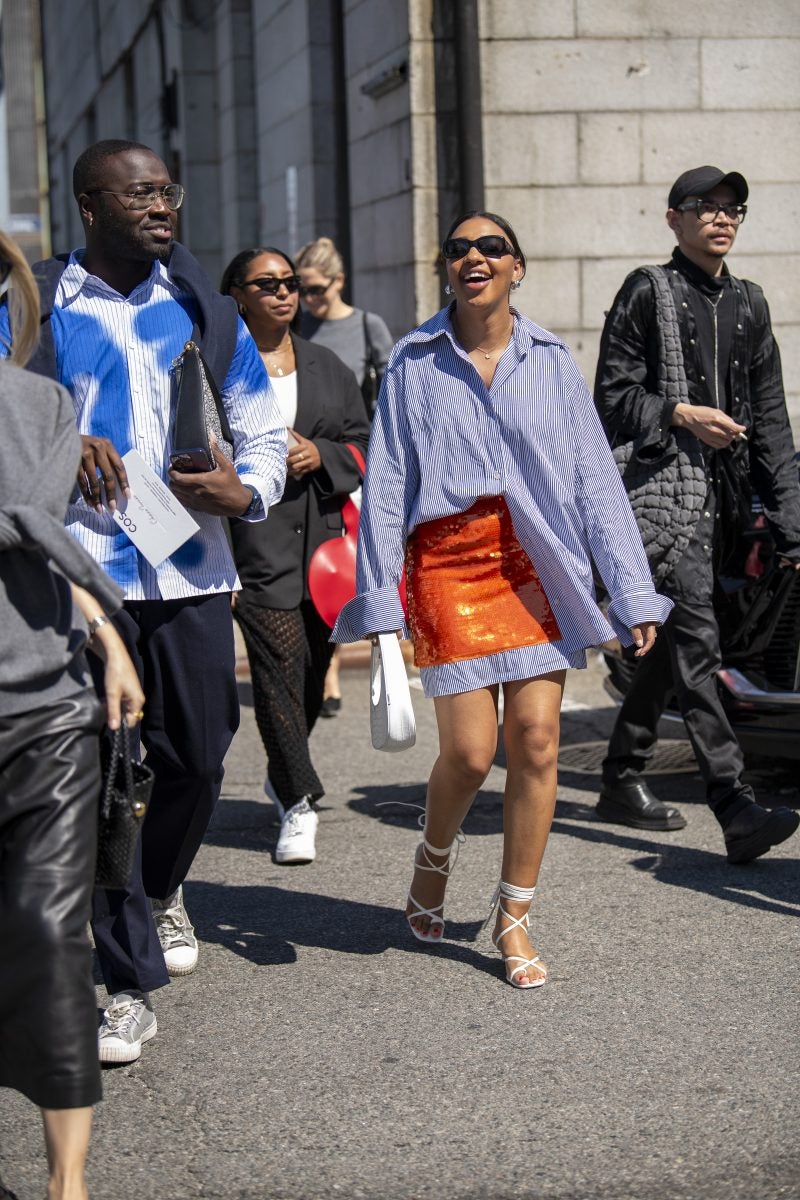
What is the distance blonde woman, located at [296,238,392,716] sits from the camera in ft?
28.3

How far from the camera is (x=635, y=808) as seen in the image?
620 cm

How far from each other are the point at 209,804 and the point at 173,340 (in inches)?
46.3

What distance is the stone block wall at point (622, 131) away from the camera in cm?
1065

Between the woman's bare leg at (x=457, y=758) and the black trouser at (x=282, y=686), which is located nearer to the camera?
the woman's bare leg at (x=457, y=758)

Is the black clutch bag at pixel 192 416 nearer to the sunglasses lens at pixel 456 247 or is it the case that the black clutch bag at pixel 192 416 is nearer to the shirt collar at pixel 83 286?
the shirt collar at pixel 83 286

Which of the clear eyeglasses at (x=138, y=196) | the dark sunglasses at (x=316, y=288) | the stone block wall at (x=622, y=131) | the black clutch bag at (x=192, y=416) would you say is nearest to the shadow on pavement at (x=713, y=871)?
the black clutch bag at (x=192, y=416)

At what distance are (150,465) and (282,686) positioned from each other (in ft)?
Result: 6.32

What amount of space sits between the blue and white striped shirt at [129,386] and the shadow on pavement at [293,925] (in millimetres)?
1170

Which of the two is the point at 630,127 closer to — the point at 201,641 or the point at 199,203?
the point at 201,641

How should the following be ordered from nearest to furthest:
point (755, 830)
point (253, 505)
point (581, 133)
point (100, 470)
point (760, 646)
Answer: point (100, 470) < point (253, 505) < point (755, 830) < point (760, 646) < point (581, 133)

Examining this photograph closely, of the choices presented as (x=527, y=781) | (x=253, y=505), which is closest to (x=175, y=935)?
(x=527, y=781)

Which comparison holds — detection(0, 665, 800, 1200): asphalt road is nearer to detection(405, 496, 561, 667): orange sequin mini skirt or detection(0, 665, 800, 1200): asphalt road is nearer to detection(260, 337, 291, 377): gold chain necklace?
detection(405, 496, 561, 667): orange sequin mini skirt

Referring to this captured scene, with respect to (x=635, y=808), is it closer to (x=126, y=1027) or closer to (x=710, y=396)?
(x=710, y=396)

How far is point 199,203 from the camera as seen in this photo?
1836cm
